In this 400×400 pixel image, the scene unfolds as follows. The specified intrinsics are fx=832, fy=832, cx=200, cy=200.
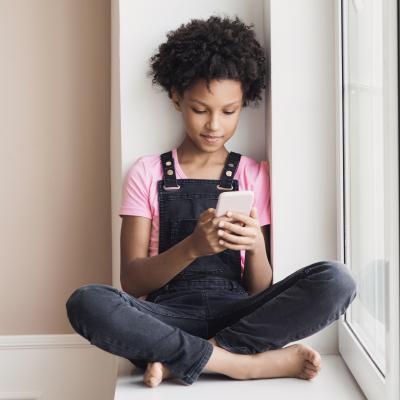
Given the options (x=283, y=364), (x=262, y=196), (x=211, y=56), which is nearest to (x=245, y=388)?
(x=283, y=364)

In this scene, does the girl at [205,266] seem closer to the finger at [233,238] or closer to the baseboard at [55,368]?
the finger at [233,238]

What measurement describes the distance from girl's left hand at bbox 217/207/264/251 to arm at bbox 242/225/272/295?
3.4 inches

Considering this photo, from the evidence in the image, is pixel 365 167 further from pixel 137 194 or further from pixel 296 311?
pixel 137 194

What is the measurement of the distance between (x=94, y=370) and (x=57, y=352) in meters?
0.12

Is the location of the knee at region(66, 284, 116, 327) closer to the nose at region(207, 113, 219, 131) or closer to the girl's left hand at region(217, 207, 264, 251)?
the girl's left hand at region(217, 207, 264, 251)

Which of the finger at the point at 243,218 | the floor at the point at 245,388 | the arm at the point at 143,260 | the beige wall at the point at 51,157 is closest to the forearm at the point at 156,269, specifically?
the arm at the point at 143,260

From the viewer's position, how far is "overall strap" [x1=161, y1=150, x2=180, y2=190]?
1974 mm

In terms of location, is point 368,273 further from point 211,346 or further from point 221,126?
point 221,126

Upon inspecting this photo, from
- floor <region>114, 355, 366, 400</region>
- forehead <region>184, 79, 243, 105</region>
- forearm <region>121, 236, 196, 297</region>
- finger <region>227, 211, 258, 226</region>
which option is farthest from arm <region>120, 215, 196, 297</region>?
forehead <region>184, 79, 243, 105</region>

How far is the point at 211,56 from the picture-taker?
74.6 inches

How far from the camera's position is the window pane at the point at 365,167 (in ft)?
5.20

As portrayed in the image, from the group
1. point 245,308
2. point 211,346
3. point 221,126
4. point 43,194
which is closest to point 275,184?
point 221,126

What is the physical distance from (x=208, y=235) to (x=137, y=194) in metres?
0.31

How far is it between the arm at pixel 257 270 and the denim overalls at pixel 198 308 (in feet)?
0.08
